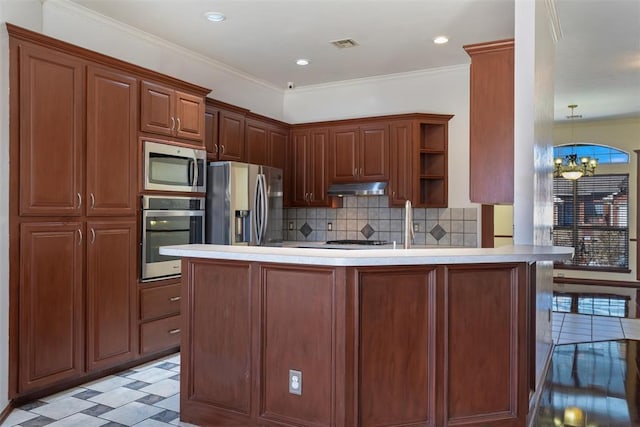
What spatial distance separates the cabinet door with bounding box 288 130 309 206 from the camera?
5969 mm

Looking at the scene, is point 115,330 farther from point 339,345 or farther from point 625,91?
point 625,91

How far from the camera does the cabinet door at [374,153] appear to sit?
5.41 m

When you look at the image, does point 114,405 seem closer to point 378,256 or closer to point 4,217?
point 4,217

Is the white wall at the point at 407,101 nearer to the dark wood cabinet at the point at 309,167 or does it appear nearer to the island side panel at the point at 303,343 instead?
the dark wood cabinet at the point at 309,167

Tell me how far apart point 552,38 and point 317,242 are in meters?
3.35

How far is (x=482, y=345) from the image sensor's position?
2.49 m

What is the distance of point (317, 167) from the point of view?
589 cm

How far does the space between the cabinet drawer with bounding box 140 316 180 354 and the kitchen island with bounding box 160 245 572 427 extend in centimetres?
145

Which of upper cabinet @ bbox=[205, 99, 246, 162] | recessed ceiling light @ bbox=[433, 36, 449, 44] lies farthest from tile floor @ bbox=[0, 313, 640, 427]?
recessed ceiling light @ bbox=[433, 36, 449, 44]

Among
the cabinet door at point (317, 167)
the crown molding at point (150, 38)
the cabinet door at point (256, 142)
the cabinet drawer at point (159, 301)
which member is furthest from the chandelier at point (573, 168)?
the cabinet drawer at point (159, 301)

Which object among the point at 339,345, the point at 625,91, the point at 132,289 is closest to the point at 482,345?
the point at 339,345

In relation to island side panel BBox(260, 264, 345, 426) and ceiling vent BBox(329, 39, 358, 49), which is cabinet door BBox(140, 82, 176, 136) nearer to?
ceiling vent BBox(329, 39, 358, 49)

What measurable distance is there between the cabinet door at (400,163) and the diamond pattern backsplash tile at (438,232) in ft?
1.59

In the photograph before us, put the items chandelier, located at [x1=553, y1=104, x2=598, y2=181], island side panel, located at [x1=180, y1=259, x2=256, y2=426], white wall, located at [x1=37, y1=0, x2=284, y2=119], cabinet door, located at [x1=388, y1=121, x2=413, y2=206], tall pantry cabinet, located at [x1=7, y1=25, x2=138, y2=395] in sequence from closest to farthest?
island side panel, located at [x1=180, y1=259, x2=256, y2=426], tall pantry cabinet, located at [x1=7, y1=25, x2=138, y2=395], white wall, located at [x1=37, y1=0, x2=284, y2=119], cabinet door, located at [x1=388, y1=121, x2=413, y2=206], chandelier, located at [x1=553, y1=104, x2=598, y2=181]
